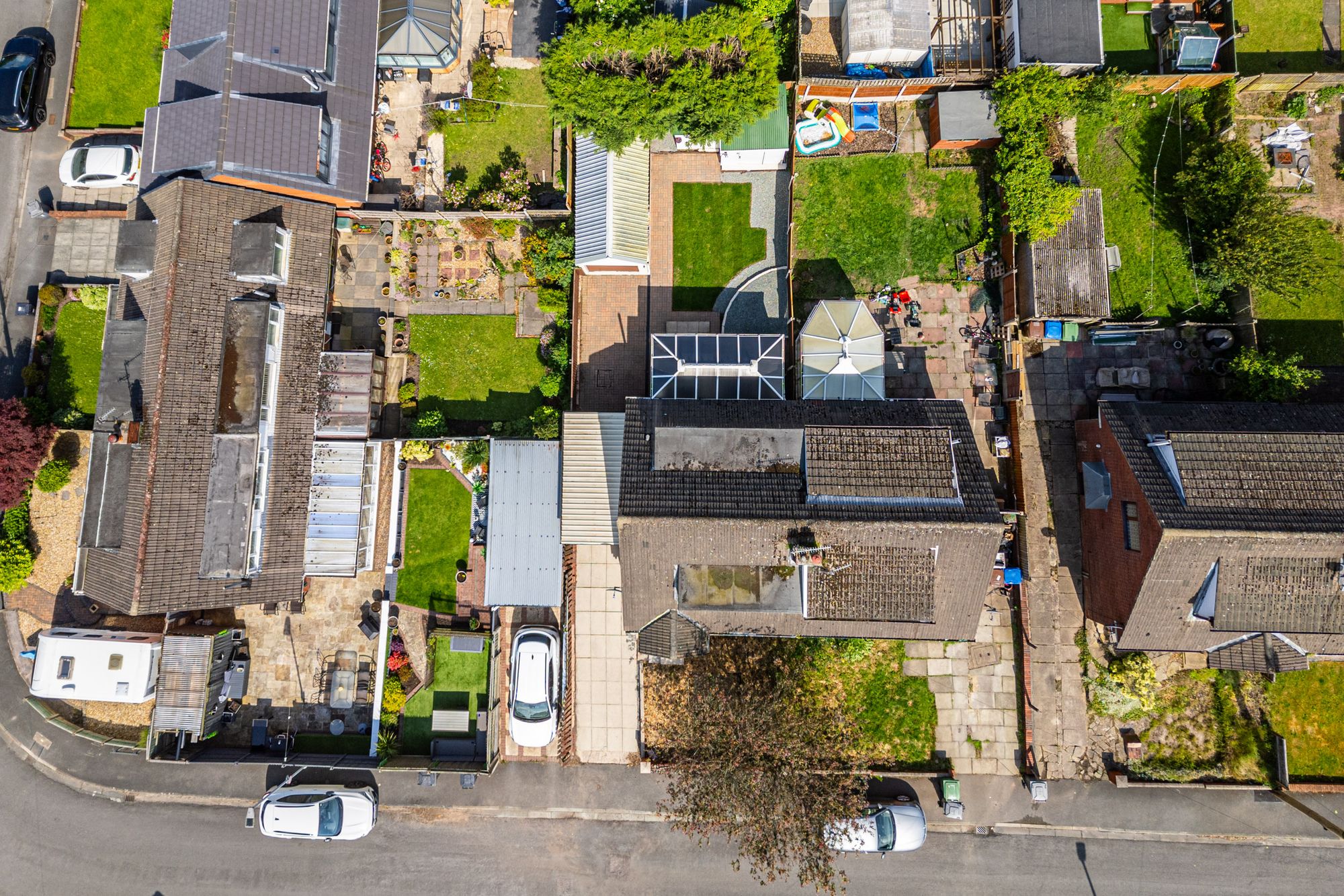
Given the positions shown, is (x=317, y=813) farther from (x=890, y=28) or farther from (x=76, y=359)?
(x=890, y=28)

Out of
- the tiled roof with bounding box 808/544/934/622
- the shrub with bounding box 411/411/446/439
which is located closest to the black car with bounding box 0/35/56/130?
the shrub with bounding box 411/411/446/439

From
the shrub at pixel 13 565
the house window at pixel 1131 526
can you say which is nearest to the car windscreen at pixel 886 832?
the house window at pixel 1131 526

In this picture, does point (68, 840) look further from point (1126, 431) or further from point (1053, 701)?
point (1126, 431)

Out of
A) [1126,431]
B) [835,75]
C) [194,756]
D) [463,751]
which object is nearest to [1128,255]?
[1126,431]

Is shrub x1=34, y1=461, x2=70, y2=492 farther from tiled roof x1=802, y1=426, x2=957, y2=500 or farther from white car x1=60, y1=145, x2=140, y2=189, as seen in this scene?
tiled roof x1=802, y1=426, x2=957, y2=500

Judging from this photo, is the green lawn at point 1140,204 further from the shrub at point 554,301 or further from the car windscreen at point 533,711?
the car windscreen at point 533,711

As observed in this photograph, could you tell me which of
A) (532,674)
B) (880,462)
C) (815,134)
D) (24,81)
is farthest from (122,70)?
(880,462)
